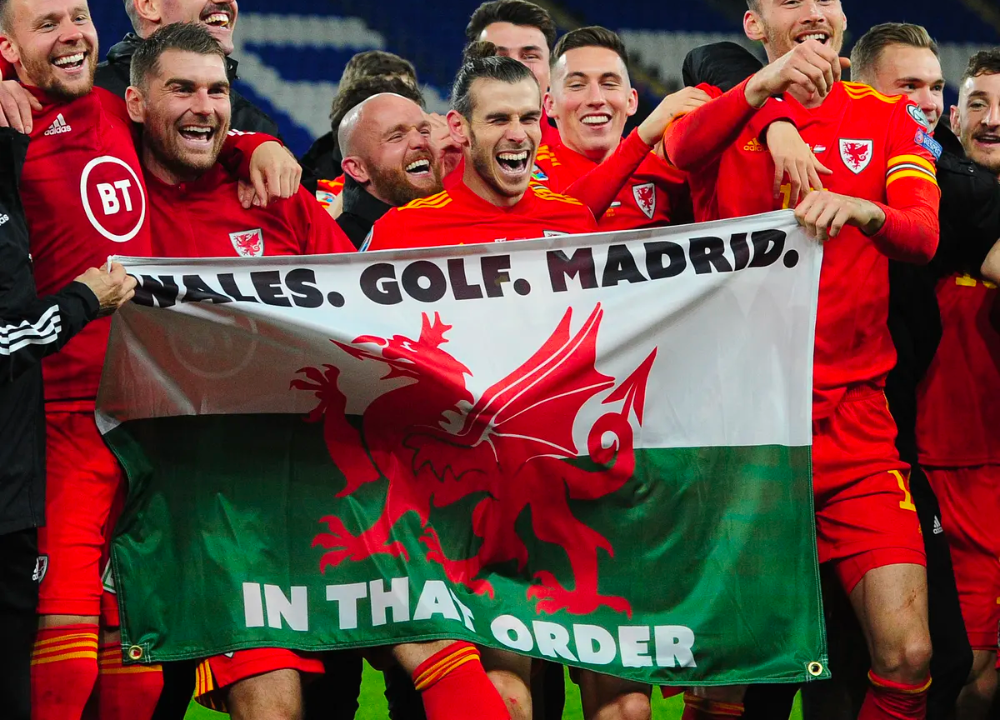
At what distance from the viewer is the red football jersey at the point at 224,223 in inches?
132

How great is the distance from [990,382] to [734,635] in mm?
1374

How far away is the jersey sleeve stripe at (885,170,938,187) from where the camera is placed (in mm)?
3402

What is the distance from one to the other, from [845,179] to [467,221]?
0.99 meters

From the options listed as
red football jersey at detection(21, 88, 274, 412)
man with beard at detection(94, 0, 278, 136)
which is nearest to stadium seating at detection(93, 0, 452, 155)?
man with beard at detection(94, 0, 278, 136)

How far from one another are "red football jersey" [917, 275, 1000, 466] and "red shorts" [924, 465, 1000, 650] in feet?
0.19

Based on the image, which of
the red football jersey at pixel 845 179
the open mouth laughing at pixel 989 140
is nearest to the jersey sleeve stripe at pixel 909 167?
the red football jersey at pixel 845 179

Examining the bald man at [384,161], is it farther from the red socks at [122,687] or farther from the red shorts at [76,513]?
the red socks at [122,687]

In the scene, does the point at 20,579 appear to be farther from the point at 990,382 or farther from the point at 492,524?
the point at 990,382

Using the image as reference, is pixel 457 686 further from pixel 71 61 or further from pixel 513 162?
pixel 71 61

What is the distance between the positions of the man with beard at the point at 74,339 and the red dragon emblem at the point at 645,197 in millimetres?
1422

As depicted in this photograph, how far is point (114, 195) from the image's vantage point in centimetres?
312

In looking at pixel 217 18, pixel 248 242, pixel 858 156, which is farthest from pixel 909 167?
pixel 217 18

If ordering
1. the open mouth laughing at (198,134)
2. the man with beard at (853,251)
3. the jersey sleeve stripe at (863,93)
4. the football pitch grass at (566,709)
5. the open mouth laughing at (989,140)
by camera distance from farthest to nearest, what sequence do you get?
1. the football pitch grass at (566,709)
2. the open mouth laughing at (989,140)
3. the jersey sleeve stripe at (863,93)
4. the open mouth laughing at (198,134)
5. the man with beard at (853,251)

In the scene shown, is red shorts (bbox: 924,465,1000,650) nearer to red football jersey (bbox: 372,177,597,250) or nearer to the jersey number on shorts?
the jersey number on shorts
